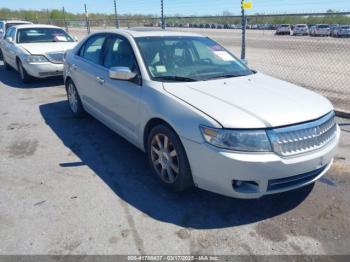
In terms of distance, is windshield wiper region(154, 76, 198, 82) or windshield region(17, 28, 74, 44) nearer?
windshield wiper region(154, 76, 198, 82)

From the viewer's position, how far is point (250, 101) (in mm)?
3088

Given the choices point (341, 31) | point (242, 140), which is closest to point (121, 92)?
point (242, 140)

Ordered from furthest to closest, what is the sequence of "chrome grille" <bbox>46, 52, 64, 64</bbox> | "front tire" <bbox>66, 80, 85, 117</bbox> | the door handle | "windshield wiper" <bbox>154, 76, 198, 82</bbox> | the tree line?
1. the tree line
2. "chrome grille" <bbox>46, 52, 64, 64</bbox>
3. "front tire" <bbox>66, 80, 85, 117</bbox>
4. the door handle
5. "windshield wiper" <bbox>154, 76, 198, 82</bbox>

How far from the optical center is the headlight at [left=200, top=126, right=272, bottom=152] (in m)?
2.72

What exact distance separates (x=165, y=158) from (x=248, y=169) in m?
0.99

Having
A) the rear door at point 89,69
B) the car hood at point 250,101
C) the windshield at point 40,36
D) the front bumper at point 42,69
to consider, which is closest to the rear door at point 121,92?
the rear door at point 89,69

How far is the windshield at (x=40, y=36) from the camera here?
366 inches

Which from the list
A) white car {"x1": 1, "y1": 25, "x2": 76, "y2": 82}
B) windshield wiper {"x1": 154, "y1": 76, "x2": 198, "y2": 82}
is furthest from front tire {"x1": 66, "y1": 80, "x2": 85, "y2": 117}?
white car {"x1": 1, "y1": 25, "x2": 76, "y2": 82}

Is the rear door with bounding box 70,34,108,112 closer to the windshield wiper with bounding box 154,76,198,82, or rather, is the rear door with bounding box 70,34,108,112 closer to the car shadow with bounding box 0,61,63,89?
the windshield wiper with bounding box 154,76,198,82

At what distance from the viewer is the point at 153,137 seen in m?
3.47

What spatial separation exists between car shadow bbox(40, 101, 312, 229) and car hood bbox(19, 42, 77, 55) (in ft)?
15.4

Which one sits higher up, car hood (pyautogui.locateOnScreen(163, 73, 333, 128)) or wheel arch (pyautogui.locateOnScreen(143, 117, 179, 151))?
car hood (pyautogui.locateOnScreen(163, 73, 333, 128))

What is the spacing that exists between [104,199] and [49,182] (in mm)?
798

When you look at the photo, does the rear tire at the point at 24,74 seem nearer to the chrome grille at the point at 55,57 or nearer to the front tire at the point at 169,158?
the chrome grille at the point at 55,57
